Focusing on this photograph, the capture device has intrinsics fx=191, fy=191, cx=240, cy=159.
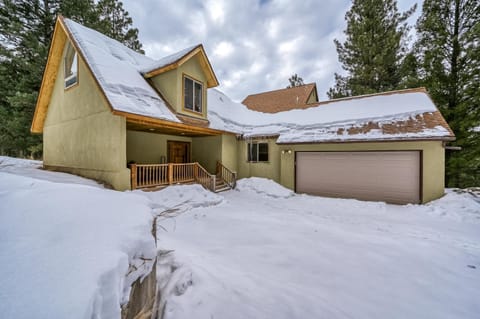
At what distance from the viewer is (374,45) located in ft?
46.3

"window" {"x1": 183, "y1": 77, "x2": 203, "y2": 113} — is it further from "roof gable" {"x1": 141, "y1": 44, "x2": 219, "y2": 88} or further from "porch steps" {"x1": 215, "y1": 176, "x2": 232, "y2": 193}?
"porch steps" {"x1": 215, "y1": 176, "x2": 232, "y2": 193}

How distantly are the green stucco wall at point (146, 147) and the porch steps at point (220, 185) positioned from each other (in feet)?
10.6

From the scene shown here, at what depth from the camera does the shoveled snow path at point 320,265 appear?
2.35 metres

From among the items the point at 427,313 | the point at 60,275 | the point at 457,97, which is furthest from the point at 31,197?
the point at 457,97

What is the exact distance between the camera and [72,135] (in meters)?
7.89

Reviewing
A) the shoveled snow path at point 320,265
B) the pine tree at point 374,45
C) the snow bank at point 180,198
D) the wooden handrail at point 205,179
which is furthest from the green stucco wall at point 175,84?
the pine tree at point 374,45

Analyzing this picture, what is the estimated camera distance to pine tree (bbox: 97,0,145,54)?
634 inches

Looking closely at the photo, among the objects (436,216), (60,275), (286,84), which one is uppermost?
(286,84)

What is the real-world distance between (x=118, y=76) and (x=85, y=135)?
8.50 feet

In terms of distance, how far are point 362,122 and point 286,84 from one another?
18.0 m

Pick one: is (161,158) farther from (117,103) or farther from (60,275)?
(60,275)

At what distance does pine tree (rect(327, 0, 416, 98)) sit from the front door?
13.7 meters

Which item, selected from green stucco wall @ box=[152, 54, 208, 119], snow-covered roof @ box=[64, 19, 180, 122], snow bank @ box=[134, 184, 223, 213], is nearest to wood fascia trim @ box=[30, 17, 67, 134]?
snow-covered roof @ box=[64, 19, 180, 122]

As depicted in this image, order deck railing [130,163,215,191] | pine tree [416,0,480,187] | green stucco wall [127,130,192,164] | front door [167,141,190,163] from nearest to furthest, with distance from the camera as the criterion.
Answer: deck railing [130,163,215,191]
green stucco wall [127,130,192,164]
pine tree [416,0,480,187]
front door [167,141,190,163]
